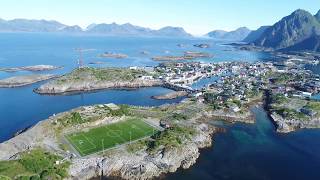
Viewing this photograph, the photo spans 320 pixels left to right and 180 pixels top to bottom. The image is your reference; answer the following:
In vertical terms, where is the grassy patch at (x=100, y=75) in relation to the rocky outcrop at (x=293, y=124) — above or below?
above

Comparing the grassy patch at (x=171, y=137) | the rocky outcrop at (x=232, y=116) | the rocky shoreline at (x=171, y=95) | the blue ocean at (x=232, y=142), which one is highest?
the grassy patch at (x=171, y=137)

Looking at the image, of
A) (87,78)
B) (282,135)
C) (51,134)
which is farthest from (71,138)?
(87,78)

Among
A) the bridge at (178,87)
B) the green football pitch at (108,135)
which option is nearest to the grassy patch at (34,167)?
the green football pitch at (108,135)

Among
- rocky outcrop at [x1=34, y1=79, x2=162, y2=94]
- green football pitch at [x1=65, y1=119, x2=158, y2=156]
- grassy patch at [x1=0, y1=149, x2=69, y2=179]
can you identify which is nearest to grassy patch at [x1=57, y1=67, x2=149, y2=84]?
rocky outcrop at [x1=34, y1=79, x2=162, y2=94]

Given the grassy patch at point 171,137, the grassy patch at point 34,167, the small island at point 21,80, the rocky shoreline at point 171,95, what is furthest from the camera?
the small island at point 21,80

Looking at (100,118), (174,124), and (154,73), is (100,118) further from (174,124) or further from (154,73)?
(154,73)

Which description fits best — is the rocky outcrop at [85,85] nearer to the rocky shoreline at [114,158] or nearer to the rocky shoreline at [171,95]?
the rocky shoreline at [171,95]
